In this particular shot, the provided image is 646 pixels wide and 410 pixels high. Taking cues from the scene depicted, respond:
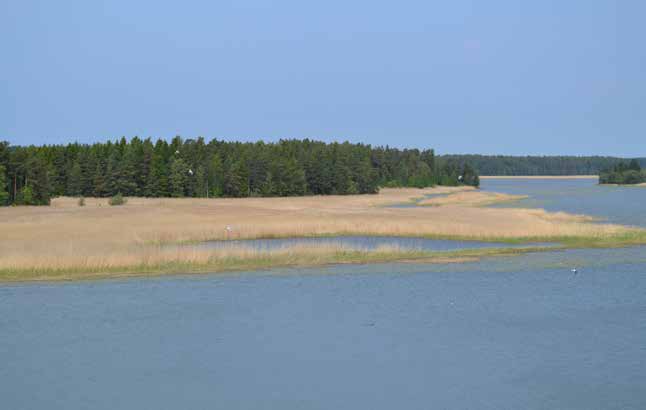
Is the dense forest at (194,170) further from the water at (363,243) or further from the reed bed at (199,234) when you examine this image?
the water at (363,243)

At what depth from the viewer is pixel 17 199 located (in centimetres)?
7550

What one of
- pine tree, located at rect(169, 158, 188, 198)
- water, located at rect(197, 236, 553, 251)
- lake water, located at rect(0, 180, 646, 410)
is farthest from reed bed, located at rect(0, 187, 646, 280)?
pine tree, located at rect(169, 158, 188, 198)

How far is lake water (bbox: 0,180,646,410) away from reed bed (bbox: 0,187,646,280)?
2.51 meters

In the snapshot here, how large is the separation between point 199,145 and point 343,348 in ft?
337

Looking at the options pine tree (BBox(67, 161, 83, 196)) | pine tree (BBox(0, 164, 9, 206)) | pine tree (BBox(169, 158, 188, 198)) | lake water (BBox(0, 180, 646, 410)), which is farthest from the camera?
pine tree (BBox(169, 158, 188, 198))

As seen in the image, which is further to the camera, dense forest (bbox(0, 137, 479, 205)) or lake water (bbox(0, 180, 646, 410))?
dense forest (bbox(0, 137, 479, 205))

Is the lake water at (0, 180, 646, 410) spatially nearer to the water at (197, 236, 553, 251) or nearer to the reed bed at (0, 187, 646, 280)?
the reed bed at (0, 187, 646, 280)

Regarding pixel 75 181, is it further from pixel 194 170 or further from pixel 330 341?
pixel 330 341

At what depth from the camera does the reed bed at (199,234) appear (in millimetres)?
32500

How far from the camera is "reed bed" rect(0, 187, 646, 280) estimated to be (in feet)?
107

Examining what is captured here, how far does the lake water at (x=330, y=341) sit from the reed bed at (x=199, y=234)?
2.51 metres

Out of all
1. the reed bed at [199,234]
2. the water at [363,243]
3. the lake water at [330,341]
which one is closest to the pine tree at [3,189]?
the reed bed at [199,234]

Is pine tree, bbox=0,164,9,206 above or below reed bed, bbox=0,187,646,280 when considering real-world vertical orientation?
above

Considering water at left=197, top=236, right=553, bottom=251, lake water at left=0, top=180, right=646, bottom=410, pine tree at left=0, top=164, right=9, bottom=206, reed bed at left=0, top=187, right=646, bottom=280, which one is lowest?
lake water at left=0, top=180, right=646, bottom=410
